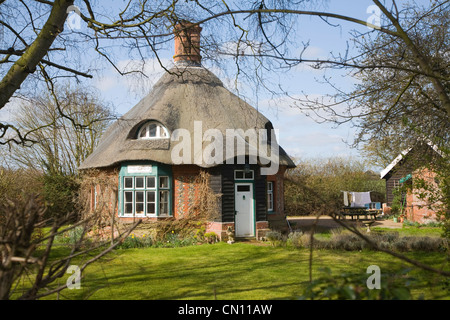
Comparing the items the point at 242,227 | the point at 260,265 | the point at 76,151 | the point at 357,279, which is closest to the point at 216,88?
the point at 242,227

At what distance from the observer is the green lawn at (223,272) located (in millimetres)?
7469

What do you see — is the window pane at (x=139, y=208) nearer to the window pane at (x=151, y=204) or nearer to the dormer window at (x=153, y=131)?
the window pane at (x=151, y=204)

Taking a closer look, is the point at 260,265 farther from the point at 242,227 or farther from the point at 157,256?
the point at 242,227

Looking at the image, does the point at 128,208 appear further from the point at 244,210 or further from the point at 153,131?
the point at 244,210

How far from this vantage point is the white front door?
16.3 metres

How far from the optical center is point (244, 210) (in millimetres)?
16344

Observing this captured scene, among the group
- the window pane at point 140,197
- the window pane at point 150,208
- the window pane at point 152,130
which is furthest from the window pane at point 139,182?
the window pane at point 152,130

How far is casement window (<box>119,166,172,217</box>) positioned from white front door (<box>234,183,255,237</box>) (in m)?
2.64

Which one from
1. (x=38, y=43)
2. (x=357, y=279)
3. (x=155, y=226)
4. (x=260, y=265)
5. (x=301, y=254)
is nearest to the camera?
(x=357, y=279)

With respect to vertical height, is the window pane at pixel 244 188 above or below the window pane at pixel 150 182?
below

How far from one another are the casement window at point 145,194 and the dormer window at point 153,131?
147 cm

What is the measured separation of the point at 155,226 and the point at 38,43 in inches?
408

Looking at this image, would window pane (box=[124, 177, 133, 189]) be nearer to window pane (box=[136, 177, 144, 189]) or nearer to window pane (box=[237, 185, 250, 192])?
window pane (box=[136, 177, 144, 189])

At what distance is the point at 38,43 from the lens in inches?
267
